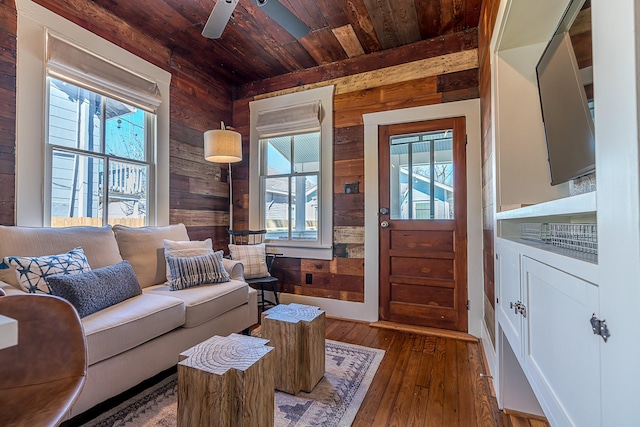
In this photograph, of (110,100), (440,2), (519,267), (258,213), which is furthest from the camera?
(258,213)

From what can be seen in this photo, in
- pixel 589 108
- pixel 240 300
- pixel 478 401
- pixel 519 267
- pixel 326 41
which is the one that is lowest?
pixel 478 401

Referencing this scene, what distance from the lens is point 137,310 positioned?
1.72m

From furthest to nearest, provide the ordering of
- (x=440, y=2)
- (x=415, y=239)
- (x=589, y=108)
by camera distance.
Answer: (x=415, y=239) → (x=440, y=2) → (x=589, y=108)

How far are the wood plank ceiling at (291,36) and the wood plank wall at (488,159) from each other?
0.45m

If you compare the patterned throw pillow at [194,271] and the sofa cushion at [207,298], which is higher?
the patterned throw pillow at [194,271]

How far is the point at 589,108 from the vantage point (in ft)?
3.32

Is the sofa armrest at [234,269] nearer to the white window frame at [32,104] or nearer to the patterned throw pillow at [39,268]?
the patterned throw pillow at [39,268]

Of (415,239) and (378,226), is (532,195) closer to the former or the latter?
(415,239)

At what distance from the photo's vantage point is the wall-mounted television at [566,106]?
3.48 ft

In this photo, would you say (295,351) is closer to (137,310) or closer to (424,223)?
(137,310)

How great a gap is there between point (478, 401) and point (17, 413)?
201 centimetres

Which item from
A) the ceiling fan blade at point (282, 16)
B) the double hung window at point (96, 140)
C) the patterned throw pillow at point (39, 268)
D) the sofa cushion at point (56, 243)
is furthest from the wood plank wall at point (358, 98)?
the patterned throw pillow at point (39, 268)

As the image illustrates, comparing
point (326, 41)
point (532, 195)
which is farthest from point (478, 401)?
point (326, 41)

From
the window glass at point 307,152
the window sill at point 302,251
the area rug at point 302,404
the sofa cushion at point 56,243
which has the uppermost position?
the window glass at point 307,152
